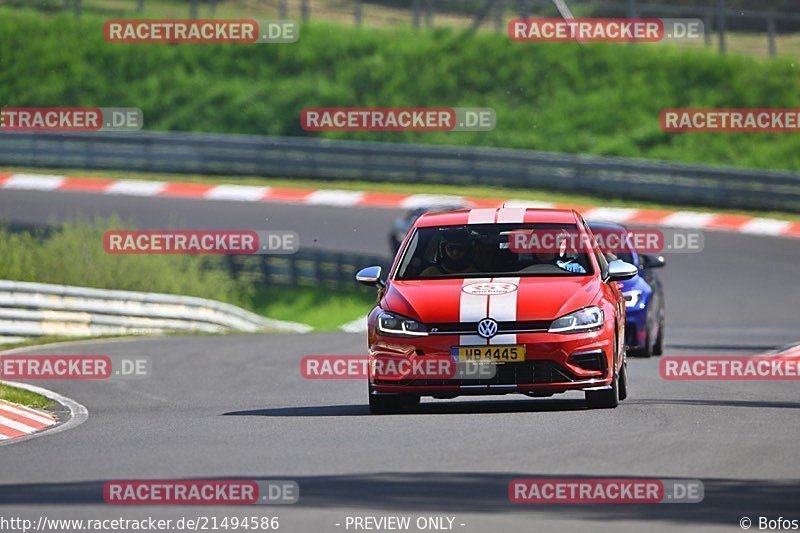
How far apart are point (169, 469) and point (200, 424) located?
2526 mm

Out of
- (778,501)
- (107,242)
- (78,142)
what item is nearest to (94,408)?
(778,501)

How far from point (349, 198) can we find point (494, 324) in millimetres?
23039

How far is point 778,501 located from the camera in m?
8.16

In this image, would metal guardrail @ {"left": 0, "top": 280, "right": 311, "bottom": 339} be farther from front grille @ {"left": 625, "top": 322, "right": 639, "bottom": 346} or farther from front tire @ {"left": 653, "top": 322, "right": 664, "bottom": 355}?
front grille @ {"left": 625, "top": 322, "right": 639, "bottom": 346}

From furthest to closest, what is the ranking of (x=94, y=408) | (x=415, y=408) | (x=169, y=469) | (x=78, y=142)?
(x=78, y=142), (x=94, y=408), (x=415, y=408), (x=169, y=469)

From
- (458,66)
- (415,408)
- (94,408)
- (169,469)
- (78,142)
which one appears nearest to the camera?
(169,469)

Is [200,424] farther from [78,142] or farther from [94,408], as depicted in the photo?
[78,142]

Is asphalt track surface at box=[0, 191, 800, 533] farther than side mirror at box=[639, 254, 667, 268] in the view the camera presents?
No
